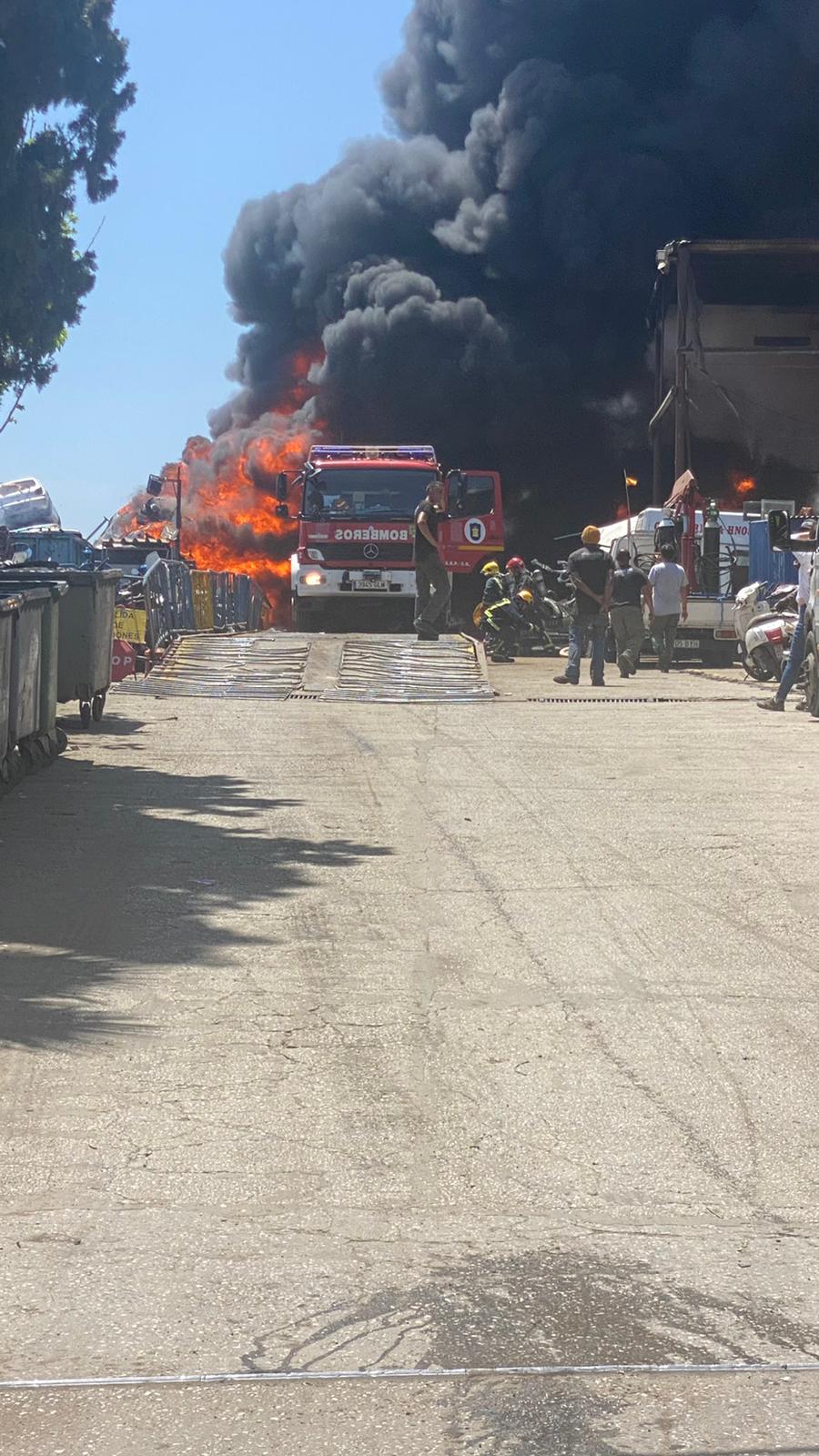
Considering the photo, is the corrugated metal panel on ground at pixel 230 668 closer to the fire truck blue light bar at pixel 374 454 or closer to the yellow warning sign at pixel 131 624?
the yellow warning sign at pixel 131 624

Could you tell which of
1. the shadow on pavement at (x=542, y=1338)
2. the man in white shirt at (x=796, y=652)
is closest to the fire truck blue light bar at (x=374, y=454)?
the man in white shirt at (x=796, y=652)

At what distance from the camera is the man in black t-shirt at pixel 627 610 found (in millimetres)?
21203

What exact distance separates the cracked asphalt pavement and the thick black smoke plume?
39.3 metres

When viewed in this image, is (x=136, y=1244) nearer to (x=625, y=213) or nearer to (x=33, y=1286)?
(x=33, y=1286)

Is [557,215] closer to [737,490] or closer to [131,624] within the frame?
[737,490]

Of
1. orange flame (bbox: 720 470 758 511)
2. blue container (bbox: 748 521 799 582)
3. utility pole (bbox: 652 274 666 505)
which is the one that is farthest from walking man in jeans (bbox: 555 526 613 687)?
orange flame (bbox: 720 470 758 511)

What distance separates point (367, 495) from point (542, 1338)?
2499 cm

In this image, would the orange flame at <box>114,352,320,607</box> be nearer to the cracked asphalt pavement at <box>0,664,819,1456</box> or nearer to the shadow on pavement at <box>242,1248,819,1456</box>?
the cracked asphalt pavement at <box>0,664,819,1456</box>

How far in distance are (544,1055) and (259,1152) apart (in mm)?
1228

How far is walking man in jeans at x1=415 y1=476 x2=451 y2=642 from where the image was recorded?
21.7m

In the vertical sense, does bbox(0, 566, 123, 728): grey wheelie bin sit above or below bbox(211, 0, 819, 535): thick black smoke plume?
below

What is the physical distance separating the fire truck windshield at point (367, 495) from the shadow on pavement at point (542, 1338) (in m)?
24.5

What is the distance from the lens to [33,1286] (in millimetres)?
3672

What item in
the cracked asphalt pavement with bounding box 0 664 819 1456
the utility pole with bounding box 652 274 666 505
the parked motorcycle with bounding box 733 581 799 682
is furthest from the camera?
the utility pole with bounding box 652 274 666 505
